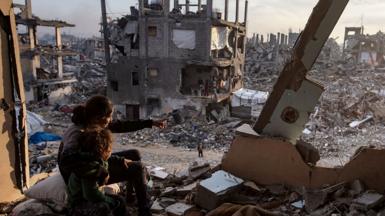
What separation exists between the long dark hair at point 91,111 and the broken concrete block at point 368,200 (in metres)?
2.84

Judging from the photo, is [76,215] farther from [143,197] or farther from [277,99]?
[277,99]

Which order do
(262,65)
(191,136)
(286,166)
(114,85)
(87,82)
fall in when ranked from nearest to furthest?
(286,166)
(191,136)
(114,85)
(87,82)
(262,65)

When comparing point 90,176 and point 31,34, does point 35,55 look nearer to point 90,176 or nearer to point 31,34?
point 31,34

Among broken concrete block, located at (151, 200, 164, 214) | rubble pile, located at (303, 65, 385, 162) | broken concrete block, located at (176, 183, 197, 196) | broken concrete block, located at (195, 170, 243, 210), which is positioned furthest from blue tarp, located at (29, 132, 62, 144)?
broken concrete block, located at (195, 170, 243, 210)

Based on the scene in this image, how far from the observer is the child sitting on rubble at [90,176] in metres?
3.06

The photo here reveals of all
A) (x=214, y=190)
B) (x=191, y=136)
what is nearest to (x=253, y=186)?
(x=214, y=190)

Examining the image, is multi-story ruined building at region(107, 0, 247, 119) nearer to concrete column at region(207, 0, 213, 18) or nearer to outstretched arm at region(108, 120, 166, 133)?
concrete column at region(207, 0, 213, 18)

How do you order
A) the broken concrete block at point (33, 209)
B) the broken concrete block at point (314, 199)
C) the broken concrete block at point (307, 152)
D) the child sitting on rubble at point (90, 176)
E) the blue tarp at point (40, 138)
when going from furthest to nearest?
the blue tarp at point (40, 138)
the broken concrete block at point (307, 152)
the broken concrete block at point (314, 199)
the broken concrete block at point (33, 209)
the child sitting on rubble at point (90, 176)

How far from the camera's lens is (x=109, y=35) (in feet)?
90.9

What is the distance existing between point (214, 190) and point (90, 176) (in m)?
1.84

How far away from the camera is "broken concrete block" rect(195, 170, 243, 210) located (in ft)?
14.7

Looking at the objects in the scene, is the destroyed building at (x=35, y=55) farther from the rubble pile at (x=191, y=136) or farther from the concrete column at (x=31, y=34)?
the rubble pile at (x=191, y=136)

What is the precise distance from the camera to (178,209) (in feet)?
14.8

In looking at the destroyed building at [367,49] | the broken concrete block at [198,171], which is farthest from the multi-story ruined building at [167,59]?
the destroyed building at [367,49]
